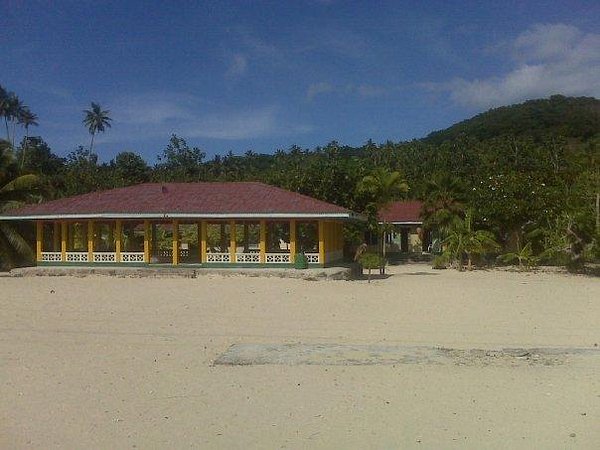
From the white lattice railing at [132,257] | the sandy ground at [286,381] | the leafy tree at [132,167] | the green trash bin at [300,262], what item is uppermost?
the leafy tree at [132,167]

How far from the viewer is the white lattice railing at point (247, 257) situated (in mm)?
25734

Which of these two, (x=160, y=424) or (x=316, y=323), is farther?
(x=316, y=323)

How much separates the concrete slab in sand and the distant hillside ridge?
6911 cm

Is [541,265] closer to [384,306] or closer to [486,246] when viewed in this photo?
[486,246]

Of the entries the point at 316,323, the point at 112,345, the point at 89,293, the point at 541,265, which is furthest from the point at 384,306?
the point at 541,265

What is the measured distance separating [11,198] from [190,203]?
380 inches

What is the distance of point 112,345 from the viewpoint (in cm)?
1112

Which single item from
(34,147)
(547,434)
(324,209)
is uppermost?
(34,147)

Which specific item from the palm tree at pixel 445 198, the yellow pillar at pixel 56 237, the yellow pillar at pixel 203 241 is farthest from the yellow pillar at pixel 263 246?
the palm tree at pixel 445 198

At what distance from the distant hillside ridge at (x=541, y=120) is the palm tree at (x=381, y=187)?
45.6m

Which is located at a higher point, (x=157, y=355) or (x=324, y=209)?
(x=324, y=209)

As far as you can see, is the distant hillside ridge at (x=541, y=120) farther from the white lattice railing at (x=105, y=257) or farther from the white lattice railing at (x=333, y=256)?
the white lattice railing at (x=105, y=257)

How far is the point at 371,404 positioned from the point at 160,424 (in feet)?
7.79

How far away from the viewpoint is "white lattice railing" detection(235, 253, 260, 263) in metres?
25.7
